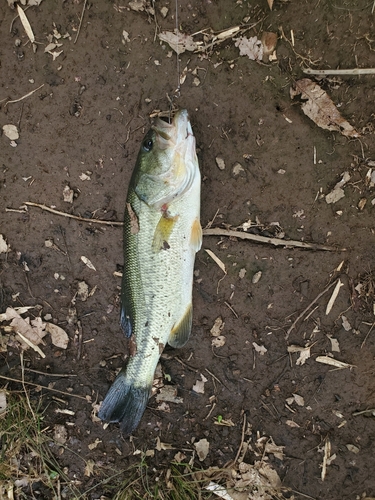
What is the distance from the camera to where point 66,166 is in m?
3.50

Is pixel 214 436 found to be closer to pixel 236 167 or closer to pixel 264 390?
pixel 264 390

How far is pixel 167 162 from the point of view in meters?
2.87

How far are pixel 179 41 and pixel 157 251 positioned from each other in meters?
1.83

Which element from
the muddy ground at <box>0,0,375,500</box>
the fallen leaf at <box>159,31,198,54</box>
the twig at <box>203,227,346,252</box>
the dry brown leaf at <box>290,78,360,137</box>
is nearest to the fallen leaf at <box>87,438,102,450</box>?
the muddy ground at <box>0,0,375,500</box>

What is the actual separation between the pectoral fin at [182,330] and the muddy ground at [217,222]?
348mm

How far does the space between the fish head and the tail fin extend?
1.53 m

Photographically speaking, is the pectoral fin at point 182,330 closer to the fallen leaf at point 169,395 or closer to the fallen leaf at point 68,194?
the fallen leaf at point 169,395

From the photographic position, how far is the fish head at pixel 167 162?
286cm

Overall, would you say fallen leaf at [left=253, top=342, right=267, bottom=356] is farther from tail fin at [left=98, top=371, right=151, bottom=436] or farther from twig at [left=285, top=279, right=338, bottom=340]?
tail fin at [left=98, top=371, right=151, bottom=436]

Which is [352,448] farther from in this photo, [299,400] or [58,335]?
[58,335]

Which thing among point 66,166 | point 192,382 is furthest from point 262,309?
point 66,166

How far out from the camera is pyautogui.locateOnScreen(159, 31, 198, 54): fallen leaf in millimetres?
3221

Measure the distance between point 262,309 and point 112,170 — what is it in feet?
6.14

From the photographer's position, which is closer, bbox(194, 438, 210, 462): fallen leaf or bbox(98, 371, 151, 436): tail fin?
bbox(98, 371, 151, 436): tail fin
